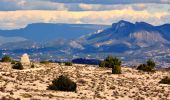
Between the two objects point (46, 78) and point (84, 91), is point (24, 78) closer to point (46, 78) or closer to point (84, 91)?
point (46, 78)

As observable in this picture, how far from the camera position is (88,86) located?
68938mm

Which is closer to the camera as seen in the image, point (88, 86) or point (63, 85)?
point (63, 85)

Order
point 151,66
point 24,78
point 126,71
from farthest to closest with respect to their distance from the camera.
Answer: point 151,66 → point 126,71 → point 24,78

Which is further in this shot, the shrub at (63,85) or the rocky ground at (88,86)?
the shrub at (63,85)

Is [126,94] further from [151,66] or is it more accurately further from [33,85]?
[151,66]

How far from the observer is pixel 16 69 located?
8700 centimetres

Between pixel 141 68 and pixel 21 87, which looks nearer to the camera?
pixel 21 87

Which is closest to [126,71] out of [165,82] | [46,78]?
[165,82]

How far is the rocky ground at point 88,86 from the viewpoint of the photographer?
2195 inches

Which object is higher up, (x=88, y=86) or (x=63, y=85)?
(x=63, y=85)

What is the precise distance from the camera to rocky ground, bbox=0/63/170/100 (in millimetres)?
55750

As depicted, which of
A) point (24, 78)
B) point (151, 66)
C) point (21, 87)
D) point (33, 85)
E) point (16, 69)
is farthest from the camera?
point (151, 66)

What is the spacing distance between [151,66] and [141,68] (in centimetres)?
242

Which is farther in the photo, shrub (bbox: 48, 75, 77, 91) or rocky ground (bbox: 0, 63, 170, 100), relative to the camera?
shrub (bbox: 48, 75, 77, 91)
